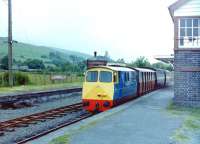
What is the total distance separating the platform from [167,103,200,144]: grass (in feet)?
0.61

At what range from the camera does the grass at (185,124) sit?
1308cm

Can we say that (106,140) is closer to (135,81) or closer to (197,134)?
(197,134)

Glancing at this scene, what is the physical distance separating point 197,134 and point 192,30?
10365 mm

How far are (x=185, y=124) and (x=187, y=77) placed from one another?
7.58 m

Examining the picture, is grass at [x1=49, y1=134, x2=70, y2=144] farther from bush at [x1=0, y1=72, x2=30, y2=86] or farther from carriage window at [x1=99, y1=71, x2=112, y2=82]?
bush at [x1=0, y1=72, x2=30, y2=86]

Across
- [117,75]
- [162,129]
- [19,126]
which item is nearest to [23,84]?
[117,75]

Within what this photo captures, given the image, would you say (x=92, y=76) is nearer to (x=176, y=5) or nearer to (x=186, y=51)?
(x=186, y=51)

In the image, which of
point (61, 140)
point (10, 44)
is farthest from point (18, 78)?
point (61, 140)

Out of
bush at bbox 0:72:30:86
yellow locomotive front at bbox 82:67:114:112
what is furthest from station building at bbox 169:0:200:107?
bush at bbox 0:72:30:86

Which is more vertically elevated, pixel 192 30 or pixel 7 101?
pixel 192 30

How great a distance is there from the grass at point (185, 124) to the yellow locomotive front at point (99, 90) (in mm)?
2867

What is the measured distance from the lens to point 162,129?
569 inches

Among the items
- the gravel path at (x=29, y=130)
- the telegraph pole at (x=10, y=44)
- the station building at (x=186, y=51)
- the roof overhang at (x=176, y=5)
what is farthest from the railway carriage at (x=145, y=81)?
the gravel path at (x=29, y=130)

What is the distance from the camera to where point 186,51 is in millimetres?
23484
